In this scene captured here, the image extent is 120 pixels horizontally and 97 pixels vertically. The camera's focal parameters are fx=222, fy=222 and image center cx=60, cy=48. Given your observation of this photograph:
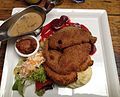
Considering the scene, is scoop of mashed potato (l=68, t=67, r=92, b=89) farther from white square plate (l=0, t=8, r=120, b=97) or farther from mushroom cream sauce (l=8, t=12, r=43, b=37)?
mushroom cream sauce (l=8, t=12, r=43, b=37)

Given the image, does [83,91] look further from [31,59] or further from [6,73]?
[6,73]

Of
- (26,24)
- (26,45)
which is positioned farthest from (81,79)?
(26,24)

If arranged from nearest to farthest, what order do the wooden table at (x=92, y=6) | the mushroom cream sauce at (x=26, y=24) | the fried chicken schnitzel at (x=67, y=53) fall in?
the fried chicken schnitzel at (x=67, y=53) < the mushroom cream sauce at (x=26, y=24) < the wooden table at (x=92, y=6)

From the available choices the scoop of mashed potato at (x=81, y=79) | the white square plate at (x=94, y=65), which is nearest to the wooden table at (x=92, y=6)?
the white square plate at (x=94, y=65)

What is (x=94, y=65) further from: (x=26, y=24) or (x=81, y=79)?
(x=26, y=24)

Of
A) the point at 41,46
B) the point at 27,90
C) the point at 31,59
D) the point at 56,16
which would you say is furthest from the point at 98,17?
the point at 27,90

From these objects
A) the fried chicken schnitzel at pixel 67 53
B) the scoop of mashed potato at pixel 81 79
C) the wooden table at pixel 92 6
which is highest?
the wooden table at pixel 92 6

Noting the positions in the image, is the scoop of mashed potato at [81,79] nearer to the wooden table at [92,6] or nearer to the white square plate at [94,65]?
the white square plate at [94,65]
